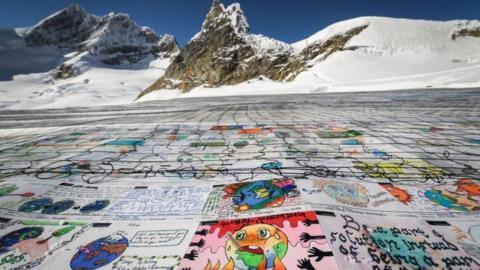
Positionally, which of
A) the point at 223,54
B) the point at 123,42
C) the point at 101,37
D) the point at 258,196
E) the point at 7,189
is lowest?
the point at 258,196

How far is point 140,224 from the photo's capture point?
5.94 ft

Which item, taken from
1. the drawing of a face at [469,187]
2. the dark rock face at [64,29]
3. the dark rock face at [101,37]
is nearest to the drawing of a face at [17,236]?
the drawing of a face at [469,187]

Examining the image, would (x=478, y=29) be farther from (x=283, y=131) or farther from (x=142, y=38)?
(x=142, y=38)

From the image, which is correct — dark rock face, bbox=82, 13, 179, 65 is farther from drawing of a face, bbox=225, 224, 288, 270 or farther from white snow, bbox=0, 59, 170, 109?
drawing of a face, bbox=225, 224, 288, 270

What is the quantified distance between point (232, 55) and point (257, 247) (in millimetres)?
39231

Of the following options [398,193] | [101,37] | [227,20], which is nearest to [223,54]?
[227,20]

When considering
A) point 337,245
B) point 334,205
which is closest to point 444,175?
point 334,205

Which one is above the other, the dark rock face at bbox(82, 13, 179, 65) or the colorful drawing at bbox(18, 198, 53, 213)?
the dark rock face at bbox(82, 13, 179, 65)

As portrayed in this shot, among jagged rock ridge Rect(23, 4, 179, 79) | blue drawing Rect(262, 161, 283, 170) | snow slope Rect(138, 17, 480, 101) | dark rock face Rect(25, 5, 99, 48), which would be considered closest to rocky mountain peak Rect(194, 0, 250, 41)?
snow slope Rect(138, 17, 480, 101)

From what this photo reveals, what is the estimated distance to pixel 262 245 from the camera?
1507mm

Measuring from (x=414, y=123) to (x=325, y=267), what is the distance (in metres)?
4.12

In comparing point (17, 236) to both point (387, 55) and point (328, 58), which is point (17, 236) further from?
point (387, 55)

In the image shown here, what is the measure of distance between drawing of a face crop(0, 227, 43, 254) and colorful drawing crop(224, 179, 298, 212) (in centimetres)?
134

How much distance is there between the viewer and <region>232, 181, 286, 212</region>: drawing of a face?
6.29 feet
